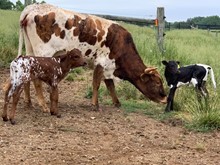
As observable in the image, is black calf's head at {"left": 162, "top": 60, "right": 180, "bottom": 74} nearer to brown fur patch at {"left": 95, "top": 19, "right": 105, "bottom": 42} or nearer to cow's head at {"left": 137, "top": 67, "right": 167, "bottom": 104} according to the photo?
cow's head at {"left": 137, "top": 67, "right": 167, "bottom": 104}

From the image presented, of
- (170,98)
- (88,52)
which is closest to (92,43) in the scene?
(88,52)

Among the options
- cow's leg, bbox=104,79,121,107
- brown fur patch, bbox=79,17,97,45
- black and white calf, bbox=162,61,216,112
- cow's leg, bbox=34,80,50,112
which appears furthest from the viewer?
cow's leg, bbox=104,79,121,107

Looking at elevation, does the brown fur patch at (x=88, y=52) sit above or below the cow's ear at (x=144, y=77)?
above

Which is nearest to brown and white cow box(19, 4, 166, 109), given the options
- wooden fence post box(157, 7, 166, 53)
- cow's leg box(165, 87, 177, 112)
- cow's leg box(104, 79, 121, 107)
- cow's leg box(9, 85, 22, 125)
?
cow's leg box(104, 79, 121, 107)

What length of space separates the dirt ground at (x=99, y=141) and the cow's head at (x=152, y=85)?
0.72m

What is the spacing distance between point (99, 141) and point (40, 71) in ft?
5.50

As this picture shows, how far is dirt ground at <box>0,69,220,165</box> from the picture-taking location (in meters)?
6.49

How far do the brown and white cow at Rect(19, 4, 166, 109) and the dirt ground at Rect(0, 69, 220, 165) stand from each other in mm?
783

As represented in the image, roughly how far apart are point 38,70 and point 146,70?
2.37 meters

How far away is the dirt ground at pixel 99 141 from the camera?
6.49 meters

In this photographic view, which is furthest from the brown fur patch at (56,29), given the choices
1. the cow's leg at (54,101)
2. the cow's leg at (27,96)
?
the cow's leg at (54,101)

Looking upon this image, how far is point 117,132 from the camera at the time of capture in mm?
7887

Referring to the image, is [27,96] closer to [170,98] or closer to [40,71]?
[40,71]

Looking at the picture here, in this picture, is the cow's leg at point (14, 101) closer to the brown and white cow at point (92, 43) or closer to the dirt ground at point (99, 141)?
the dirt ground at point (99, 141)
